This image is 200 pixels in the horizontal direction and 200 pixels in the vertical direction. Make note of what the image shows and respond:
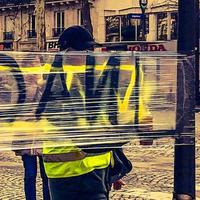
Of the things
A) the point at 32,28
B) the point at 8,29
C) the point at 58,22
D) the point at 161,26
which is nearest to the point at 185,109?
the point at 161,26

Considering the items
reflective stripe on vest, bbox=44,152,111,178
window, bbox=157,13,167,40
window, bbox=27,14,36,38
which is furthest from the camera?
window, bbox=27,14,36,38

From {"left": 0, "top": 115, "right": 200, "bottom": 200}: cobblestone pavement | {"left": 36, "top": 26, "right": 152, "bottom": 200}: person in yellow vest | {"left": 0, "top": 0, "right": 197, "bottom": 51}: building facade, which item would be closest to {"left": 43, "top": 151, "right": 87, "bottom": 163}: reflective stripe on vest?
{"left": 36, "top": 26, "right": 152, "bottom": 200}: person in yellow vest

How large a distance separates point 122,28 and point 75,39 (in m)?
37.5

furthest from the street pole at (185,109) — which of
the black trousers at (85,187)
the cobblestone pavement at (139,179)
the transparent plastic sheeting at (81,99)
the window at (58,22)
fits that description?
the window at (58,22)

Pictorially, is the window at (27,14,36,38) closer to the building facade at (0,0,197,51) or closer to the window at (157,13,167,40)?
the building facade at (0,0,197,51)

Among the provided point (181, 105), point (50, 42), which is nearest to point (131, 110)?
point (181, 105)

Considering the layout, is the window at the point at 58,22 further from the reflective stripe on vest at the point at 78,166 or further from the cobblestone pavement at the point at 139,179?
the reflective stripe on vest at the point at 78,166

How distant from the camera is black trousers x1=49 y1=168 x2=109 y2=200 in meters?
3.86

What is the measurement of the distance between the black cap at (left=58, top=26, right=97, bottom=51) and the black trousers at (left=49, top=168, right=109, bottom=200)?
0.93m

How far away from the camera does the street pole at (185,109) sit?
4285 mm

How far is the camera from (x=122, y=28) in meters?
41.6

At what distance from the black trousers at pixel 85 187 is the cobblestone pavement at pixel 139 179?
2.03m

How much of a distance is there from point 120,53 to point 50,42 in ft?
134

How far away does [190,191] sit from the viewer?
4.63 m
